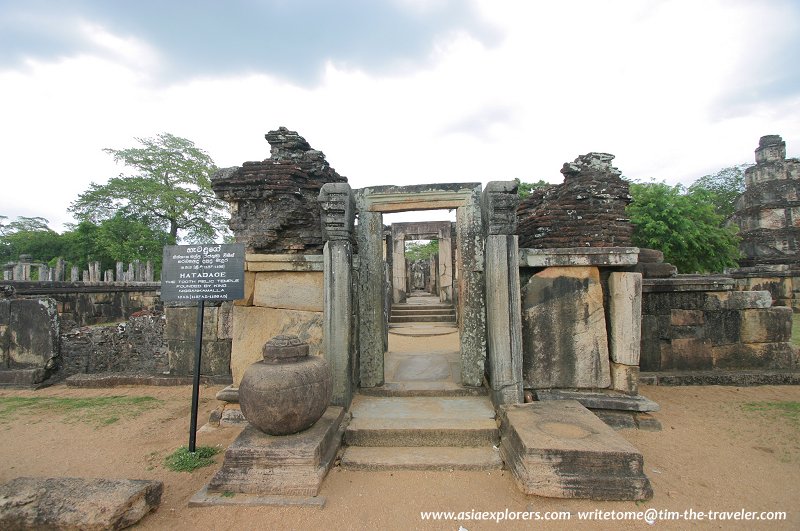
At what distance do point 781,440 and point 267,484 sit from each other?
5.21 meters

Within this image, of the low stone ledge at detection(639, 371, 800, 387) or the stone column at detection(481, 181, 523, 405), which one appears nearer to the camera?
the stone column at detection(481, 181, 523, 405)

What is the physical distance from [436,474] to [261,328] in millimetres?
2524

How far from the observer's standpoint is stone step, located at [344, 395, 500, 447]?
12.4 ft

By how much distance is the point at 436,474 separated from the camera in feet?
→ 11.1

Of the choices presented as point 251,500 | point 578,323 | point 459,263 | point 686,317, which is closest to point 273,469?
point 251,500

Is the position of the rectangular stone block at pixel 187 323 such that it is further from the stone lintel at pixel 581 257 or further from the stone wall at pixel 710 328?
the stone wall at pixel 710 328

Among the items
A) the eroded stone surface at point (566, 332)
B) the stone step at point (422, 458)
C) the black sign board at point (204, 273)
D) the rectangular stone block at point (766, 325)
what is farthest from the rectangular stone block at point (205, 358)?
the rectangular stone block at point (766, 325)

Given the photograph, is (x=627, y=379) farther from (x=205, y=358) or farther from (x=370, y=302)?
(x=205, y=358)

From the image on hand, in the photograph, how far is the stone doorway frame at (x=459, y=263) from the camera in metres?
4.63

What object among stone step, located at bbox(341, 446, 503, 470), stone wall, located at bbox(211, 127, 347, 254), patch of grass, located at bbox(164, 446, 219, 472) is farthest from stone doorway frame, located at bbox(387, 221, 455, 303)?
stone step, located at bbox(341, 446, 503, 470)

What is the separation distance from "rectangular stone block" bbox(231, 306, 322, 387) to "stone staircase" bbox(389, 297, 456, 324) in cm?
835

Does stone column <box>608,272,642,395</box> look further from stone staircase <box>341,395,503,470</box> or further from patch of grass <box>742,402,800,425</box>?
patch of grass <box>742,402,800,425</box>

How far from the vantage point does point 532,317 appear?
14.4ft

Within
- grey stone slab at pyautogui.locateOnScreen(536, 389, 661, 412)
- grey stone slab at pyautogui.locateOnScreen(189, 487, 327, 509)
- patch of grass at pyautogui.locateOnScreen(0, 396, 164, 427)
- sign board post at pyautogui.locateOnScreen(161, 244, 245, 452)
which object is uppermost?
sign board post at pyautogui.locateOnScreen(161, 244, 245, 452)
